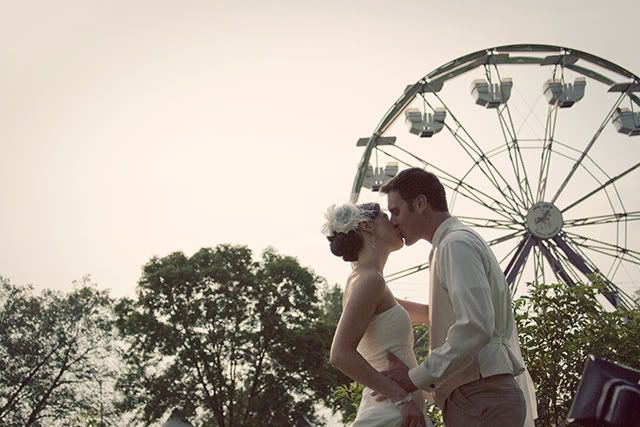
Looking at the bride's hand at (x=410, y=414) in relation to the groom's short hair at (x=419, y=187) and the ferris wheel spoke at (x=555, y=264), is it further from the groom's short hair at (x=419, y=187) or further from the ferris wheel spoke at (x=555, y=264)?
the ferris wheel spoke at (x=555, y=264)

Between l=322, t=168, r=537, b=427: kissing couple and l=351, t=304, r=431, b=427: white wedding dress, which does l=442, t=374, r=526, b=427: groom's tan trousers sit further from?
l=351, t=304, r=431, b=427: white wedding dress

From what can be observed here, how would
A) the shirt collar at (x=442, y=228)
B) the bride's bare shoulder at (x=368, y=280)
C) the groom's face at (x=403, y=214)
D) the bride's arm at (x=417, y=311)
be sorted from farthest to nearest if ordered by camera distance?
the bride's arm at (x=417, y=311), the bride's bare shoulder at (x=368, y=280), the groom's face at (x=403, y=214), the shirt collar at (x=442, y=228)

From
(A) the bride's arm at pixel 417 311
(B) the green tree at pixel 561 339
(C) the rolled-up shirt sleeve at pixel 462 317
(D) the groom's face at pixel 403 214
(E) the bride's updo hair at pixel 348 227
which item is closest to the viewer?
(C) the rolled-up shirt sleeve at pixel 462 317

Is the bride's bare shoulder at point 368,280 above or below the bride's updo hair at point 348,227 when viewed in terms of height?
below

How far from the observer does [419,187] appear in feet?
12.4

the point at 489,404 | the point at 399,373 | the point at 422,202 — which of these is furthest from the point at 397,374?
the point at 422,202

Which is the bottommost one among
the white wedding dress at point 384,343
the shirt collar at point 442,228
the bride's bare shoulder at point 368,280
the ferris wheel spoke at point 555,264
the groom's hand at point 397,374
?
the groom's hand at point 397,374

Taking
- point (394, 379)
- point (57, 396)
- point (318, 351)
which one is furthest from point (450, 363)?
point (57, 396)

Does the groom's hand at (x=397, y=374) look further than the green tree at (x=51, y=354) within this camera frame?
No

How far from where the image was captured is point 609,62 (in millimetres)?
21766

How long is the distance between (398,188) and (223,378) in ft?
101

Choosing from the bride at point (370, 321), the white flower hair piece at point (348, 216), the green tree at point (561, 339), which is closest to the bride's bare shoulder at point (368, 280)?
the bride at point (370, 321)

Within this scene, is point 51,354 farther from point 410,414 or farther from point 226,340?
point 410,414

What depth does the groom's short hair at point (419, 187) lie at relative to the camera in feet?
12.4
